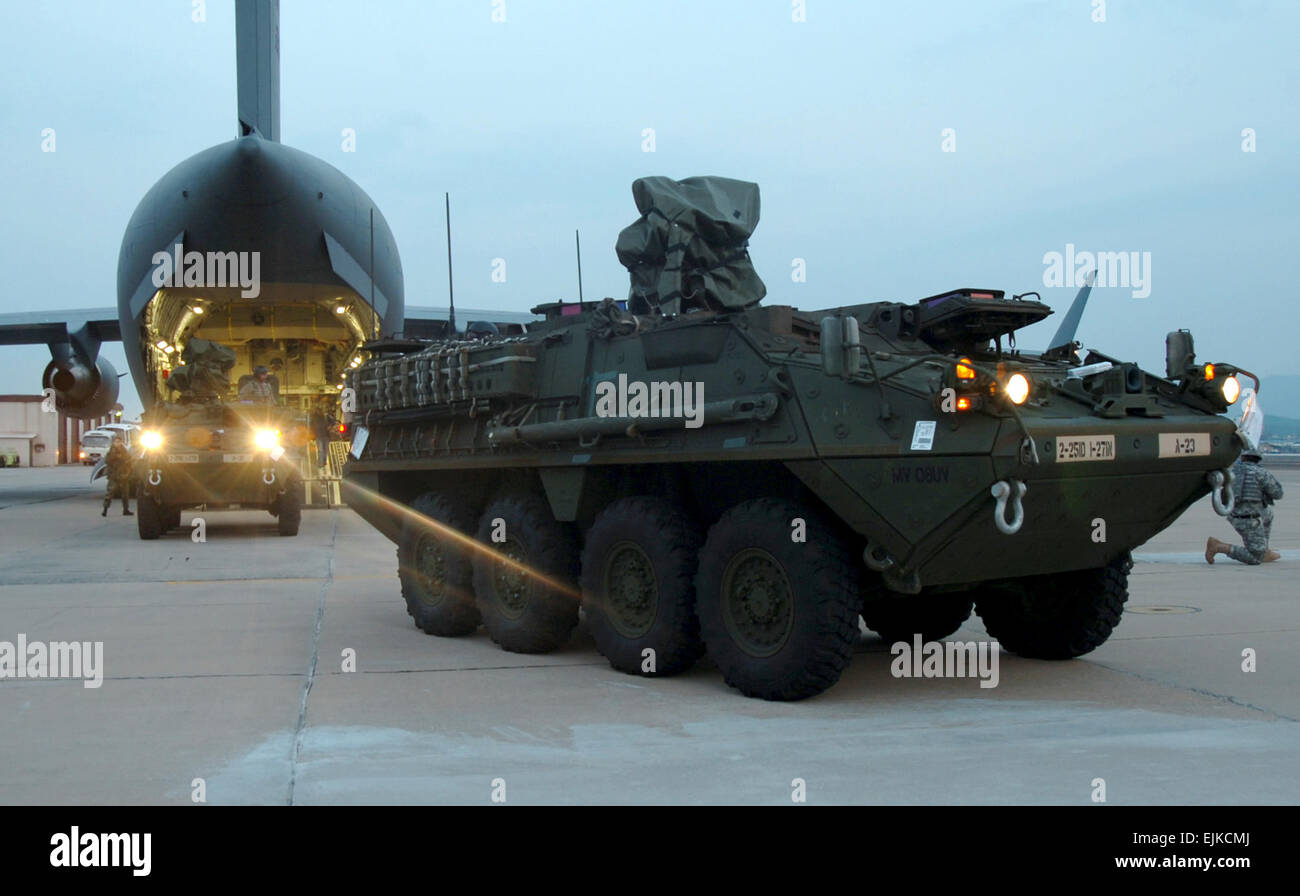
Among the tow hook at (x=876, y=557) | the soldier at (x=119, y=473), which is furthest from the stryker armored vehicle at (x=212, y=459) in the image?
the tow hook at (x=876, y=557)

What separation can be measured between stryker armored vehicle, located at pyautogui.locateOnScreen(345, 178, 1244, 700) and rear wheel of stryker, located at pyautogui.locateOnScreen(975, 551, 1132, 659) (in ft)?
0.05

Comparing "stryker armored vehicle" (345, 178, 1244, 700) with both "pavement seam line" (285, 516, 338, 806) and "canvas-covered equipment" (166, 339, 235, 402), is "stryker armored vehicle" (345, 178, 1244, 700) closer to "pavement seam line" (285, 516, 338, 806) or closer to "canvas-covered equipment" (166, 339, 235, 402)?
"pavement seam line" (285, 516, 338, 806)

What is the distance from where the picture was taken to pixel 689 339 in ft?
21.4

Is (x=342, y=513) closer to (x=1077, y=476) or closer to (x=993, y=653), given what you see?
(x=993, y=653)

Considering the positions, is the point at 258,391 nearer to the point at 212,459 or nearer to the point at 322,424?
the point at 212,459

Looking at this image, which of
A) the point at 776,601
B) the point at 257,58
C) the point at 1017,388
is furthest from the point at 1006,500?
the point at 257,58

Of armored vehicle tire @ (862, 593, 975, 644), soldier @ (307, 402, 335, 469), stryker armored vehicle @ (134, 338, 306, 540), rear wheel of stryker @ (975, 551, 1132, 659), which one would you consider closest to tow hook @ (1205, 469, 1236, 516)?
rear wheel of stryker @ (975, 551, 1132, 659)

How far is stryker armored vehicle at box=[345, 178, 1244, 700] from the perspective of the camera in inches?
220

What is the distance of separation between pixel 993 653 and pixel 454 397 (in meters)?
3.52

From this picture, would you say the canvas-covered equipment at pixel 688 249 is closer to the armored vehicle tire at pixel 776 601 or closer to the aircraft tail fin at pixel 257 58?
the armored vehicle tire at pixel 776 601

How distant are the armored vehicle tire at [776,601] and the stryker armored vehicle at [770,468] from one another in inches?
0.4

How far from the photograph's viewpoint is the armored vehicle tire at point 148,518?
16578 mm

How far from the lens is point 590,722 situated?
5.66 meters
